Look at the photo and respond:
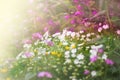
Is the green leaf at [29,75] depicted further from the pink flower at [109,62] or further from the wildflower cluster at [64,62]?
the pink flower at [109,62]

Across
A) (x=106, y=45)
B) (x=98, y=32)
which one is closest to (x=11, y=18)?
(x=98, y=32)

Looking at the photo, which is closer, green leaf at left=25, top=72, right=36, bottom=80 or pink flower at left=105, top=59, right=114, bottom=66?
pink flower at left=105, top=59, right=114, bottom=66

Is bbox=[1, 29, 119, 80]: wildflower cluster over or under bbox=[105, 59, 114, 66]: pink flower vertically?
over

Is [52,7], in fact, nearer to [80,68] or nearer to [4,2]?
[4,2]

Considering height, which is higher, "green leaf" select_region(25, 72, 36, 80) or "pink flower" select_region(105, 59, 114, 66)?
"green leaf" select_region(25, 72, 36, 80)

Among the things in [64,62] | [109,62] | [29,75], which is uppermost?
[64,62]

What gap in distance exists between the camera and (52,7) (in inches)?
285

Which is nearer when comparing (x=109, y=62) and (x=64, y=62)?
(x=109, y=62)

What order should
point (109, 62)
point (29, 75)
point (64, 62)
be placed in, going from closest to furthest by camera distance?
point (109, 62), point (29, 75), point (64, 62)

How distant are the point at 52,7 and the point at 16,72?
265 centimetres

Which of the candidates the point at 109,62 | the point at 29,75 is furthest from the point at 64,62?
the point at 109,62

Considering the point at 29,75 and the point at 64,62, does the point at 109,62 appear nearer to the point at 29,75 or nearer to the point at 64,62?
the point at 64,62

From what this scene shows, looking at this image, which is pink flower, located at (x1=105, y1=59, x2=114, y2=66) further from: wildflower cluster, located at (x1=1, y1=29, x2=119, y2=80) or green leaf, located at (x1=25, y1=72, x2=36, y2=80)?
green leaf, located at (x1=25, y1=72, x2=36, y2=80)

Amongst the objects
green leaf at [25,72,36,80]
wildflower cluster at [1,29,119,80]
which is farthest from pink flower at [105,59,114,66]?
green leaf at [25,72,36,80]
